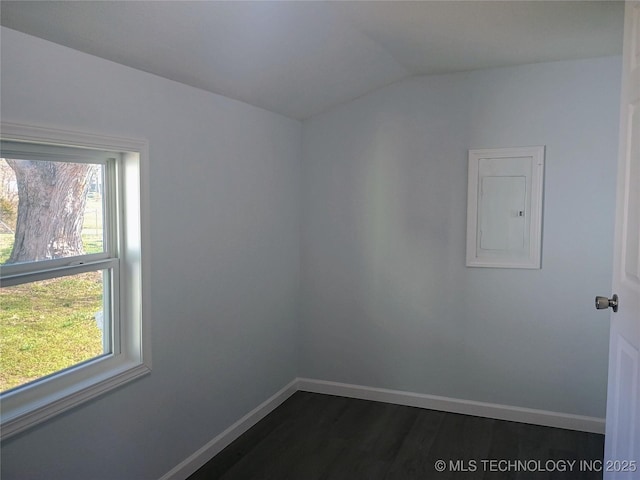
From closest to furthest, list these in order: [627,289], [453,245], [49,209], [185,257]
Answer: [627,289] → [49,209] → [185,257] → [453,245]

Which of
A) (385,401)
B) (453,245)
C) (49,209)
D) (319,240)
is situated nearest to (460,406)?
(385,401)

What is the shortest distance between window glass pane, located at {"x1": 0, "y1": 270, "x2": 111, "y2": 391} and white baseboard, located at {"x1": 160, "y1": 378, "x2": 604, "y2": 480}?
857 mm

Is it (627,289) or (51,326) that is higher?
(627,289)

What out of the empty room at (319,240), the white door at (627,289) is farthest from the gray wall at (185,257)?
the white door at (627,289)

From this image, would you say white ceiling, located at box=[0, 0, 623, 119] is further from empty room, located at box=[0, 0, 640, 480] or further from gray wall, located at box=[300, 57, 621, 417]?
gray wall, located at box=[300, 57, 621, 417]

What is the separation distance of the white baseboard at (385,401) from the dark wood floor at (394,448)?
0.16 ft

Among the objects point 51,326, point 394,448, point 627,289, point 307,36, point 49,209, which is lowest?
point 394,448

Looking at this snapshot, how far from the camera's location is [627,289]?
2.00 metres

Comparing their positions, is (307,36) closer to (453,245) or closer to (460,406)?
(453,245)

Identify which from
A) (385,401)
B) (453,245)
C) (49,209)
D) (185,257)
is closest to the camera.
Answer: (49,209)

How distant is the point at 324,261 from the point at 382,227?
487 millimetres

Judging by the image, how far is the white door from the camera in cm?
191

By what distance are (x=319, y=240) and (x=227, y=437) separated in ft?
4.80

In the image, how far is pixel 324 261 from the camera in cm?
394
